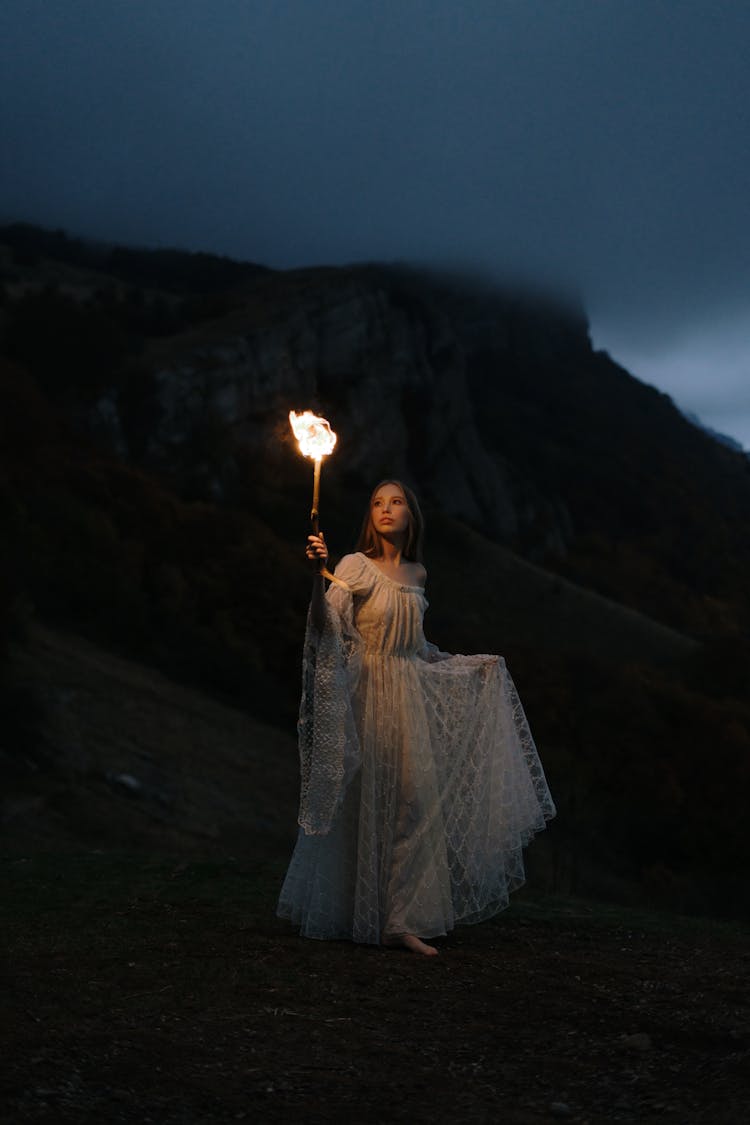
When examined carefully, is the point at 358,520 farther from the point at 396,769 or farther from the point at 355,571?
the point at 396,769

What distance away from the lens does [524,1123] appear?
154 inches

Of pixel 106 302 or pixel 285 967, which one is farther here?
pixel 106 302

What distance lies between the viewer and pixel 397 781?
21.4 ft

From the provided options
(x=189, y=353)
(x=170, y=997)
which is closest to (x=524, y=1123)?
(x=170, y=997)

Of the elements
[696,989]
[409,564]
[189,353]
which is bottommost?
[696,989]

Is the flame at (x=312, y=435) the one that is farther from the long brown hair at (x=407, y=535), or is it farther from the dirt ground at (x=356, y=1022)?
the dirt ground at (x=356, y=1022)

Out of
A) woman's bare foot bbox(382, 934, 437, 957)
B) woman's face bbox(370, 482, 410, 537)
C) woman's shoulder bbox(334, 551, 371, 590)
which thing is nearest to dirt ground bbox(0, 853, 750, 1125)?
woman's bare foot bbox(382, 934, 437, 957)

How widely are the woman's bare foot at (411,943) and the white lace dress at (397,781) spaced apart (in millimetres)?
38

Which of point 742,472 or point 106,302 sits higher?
point 742,472

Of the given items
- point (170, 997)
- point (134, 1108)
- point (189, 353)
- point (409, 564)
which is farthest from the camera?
point (189, 353)

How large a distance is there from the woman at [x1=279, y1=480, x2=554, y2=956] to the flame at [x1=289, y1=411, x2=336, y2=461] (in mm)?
403

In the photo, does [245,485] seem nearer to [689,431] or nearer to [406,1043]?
[406,1043]

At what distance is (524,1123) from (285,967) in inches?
82.1

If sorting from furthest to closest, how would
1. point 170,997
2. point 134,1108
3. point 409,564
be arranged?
point 409,564
point 170,997
point 134,1108
